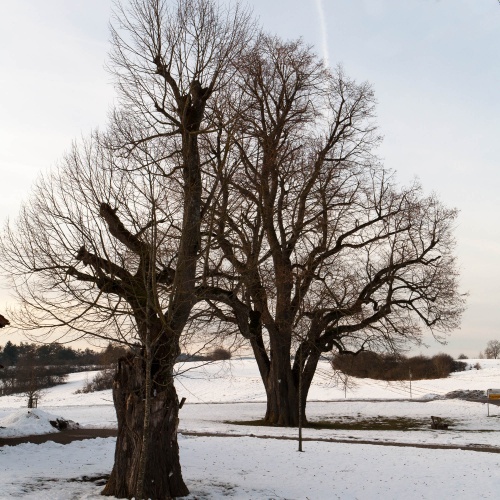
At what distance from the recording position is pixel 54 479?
11.4 meters

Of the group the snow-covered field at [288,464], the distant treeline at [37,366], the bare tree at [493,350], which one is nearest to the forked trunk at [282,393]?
the snow-covered field at [288,464]

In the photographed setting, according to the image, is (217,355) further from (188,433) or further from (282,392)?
(282,392)

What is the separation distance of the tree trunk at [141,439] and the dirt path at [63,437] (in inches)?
268

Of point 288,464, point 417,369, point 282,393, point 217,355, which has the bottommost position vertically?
point 288,464

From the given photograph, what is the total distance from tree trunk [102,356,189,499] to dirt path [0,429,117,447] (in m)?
6.82

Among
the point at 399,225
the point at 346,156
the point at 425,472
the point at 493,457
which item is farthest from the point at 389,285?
the point at 425,472

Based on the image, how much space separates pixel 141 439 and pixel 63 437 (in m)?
8.75

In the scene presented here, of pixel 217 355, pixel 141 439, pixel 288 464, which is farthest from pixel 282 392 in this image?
pixel 141 439

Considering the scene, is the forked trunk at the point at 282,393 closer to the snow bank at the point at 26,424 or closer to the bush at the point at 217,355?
the bush at the point at 217,355

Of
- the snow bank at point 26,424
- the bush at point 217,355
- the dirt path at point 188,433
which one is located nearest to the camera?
the bush at point 217,355

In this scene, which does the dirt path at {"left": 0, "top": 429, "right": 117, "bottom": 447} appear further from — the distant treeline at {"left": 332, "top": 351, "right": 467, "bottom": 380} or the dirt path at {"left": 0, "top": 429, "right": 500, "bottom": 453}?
the distant treeline at {"left": 332, "top": 351, "right": 467, "bottom": 380}

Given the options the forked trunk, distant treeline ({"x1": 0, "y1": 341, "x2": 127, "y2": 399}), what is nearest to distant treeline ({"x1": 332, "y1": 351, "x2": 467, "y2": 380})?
distant treeline ({"x1": 0, "y1": 341, "x2": 127, "y2": 399})

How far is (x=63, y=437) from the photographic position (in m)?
17.6

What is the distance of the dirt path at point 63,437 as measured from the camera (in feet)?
53.3
